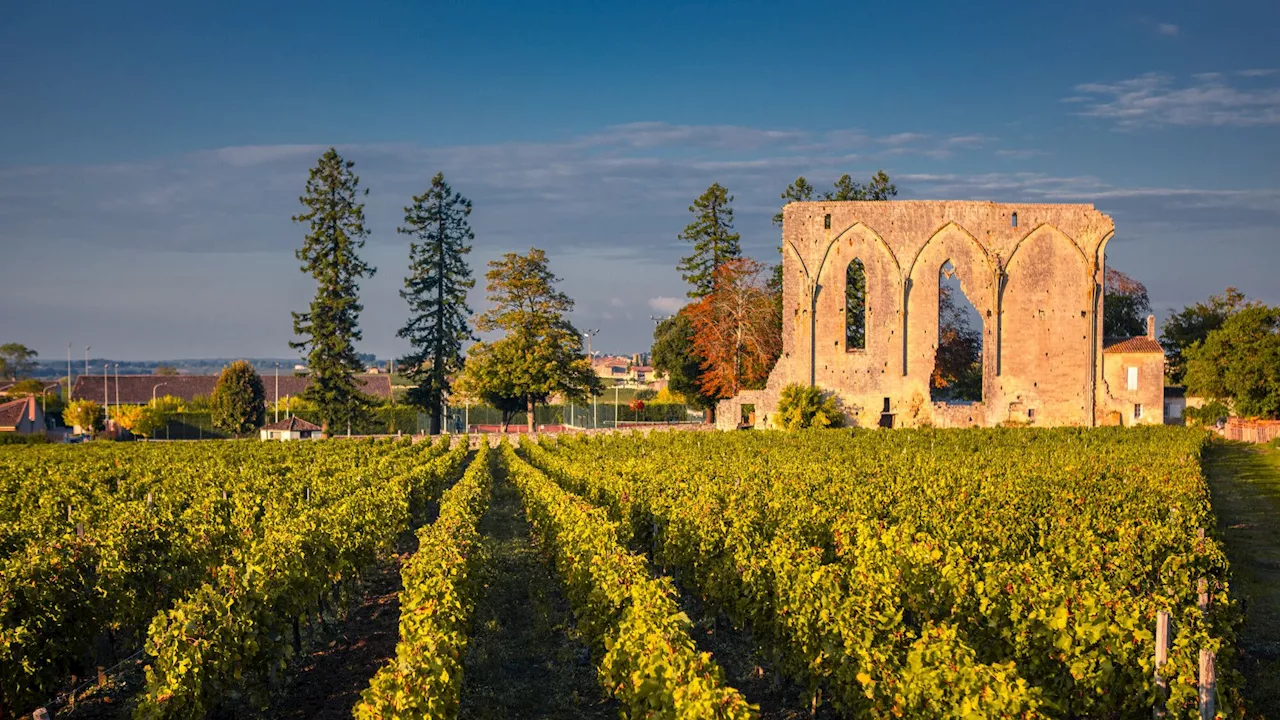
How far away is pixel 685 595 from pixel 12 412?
63.4 m

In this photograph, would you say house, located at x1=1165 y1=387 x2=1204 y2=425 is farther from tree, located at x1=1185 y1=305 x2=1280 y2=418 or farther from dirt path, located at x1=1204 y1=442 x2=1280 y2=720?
dirt path, located at x1=1204 y1=442 x2=1280 y2=720

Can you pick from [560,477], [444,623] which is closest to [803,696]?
[444,623]

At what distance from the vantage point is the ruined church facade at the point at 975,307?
48.4 metres

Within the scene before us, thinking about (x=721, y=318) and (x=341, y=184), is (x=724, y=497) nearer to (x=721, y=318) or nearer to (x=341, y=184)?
(x=721, y=318)

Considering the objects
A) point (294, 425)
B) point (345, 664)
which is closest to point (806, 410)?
point (294, 425)

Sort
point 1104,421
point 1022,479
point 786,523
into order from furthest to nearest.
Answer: point 1104,421, point 1022,479, point 786,523

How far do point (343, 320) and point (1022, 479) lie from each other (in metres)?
41.7

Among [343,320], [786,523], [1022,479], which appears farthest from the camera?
[343,320]

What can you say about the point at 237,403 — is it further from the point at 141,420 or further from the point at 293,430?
the point at 293,430

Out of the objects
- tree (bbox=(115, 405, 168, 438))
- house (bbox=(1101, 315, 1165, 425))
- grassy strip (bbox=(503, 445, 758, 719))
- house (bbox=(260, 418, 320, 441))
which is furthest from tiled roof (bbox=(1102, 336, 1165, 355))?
tree (bbox=(115, 405, 168, 438))

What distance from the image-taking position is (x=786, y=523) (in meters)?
17.2

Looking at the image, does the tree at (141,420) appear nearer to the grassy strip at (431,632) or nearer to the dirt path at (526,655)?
the dirt path at (526,655)

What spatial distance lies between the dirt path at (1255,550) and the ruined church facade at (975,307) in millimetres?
7487

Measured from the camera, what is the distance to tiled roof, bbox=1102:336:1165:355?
48875 millimetres
